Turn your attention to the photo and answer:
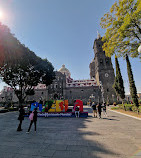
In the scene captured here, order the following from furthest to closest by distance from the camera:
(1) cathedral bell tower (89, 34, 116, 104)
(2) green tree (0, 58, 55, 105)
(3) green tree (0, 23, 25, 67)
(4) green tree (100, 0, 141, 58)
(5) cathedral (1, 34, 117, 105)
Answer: (5) cathedral (1, 34, 117, 105) → (1) cathedral bell tower (89, 34, 116, 104) → (2) green tree (0, 58, 55, 105) → (3) green tree (0, 23, 25, 67) → (4) green tree (100, 0, 141, 58)

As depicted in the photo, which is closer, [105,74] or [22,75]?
[22,75]

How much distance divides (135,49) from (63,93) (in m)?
36.7

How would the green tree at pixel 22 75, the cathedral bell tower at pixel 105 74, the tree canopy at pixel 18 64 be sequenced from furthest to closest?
the cathedral bell tower at pixel 105 74 → the green tree at pixel 22 75 → the tree canopy at pixel 18 64

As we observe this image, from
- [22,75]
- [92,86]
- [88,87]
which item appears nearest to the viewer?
[22,75]

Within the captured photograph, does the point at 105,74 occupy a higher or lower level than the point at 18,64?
higher

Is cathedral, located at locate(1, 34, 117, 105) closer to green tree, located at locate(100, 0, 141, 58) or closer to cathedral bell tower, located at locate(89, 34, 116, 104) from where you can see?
cathedral bell tower, located at locate(89, 34, 116, 104)

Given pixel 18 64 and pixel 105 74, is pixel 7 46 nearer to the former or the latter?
pixel 18 64

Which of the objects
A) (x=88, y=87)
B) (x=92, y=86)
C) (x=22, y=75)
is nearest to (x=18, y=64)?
(x=22, y=75)

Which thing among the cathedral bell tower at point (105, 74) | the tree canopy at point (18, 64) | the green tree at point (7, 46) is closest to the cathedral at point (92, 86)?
the cathedral bell tower at point (105, 74)

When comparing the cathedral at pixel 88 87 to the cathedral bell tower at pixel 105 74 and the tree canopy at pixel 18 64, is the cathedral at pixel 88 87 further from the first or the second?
the tree canopy at pixel 18 64

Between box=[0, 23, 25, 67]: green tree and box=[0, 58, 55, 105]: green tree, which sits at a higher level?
box=[0, 23, 25, 67]: green tree

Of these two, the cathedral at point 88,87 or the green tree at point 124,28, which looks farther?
the cathedral at point 88,87

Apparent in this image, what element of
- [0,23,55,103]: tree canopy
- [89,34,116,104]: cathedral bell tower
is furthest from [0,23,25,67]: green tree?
[89,34,116,104]: cathedral bell tower

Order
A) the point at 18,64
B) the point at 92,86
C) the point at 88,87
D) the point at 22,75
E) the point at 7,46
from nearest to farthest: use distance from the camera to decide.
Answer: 1. the point at 7,46
2. the point at 18,64
3. the point at 22,75
4. the point at 92,86
5. the point at 88,87
